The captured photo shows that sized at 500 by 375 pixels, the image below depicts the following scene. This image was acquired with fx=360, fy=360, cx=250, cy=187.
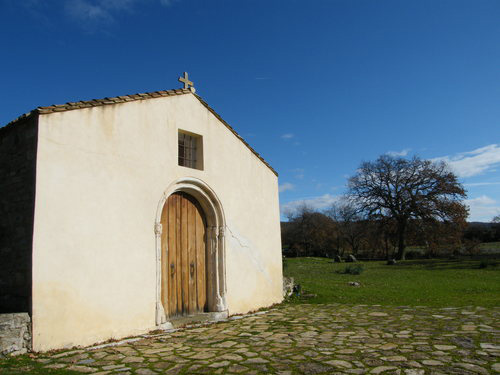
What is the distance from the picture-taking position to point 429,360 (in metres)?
4.26

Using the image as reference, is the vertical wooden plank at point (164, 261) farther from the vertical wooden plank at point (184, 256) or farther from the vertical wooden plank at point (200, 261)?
the vertical wooden plank at point (200, 261)

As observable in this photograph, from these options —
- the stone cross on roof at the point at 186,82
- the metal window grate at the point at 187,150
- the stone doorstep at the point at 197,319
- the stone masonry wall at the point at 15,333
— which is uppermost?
the stone cross on roof at the point at 186,82

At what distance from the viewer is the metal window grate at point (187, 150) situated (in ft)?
25.8

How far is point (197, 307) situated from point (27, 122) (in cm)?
474

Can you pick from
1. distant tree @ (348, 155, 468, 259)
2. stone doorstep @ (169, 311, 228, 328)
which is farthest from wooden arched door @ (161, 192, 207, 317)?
distant tree @ (348, 155, 468, 259)

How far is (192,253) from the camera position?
25.4 ft

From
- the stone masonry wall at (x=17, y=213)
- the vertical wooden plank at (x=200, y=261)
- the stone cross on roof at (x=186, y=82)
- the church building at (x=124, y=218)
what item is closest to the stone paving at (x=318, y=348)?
the church building at (x=124, y=218)

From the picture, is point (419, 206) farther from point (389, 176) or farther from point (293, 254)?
point (293, 254)

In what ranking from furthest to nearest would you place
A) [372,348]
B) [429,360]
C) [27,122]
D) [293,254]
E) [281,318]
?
[293,254], [281,318], [27,122], [372,348], [429,360]

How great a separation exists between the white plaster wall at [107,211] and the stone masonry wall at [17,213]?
0.17 meters

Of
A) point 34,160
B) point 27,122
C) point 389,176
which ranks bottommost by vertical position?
point 34,160

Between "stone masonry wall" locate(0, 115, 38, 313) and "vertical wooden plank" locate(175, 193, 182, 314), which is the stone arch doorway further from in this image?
"stone masonry wall" locate(0, 115, 38, 313)

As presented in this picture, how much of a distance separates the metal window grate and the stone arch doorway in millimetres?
555

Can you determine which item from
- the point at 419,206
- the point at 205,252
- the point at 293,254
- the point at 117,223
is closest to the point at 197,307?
the point at 205,252
